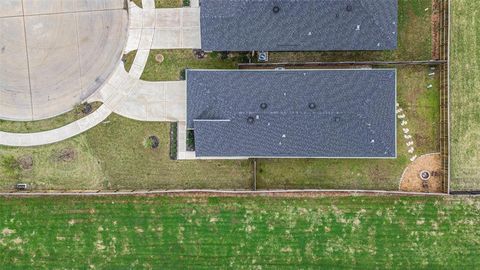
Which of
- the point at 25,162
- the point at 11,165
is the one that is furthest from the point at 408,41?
the point at 11,165

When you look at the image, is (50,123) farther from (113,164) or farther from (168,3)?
(168,3)

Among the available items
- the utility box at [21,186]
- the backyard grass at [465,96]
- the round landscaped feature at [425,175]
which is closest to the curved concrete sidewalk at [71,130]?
the utility box at [21,186]

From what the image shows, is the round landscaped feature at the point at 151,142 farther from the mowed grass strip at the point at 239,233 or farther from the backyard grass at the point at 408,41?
the backyard grass at the point at 408,41

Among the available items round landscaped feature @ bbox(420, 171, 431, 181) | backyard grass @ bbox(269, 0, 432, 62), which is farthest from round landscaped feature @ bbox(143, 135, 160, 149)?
round landscaped feature @ bbox(420, 171, 431, 181)

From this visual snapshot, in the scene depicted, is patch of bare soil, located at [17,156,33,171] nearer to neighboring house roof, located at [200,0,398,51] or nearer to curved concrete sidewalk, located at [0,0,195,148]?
curved concrete sidewalk, located at [0,0,195,148]

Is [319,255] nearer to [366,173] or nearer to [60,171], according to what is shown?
[366,173]

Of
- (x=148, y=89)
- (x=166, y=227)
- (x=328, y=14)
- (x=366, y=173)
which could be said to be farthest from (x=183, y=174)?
(x=328, y=14)
